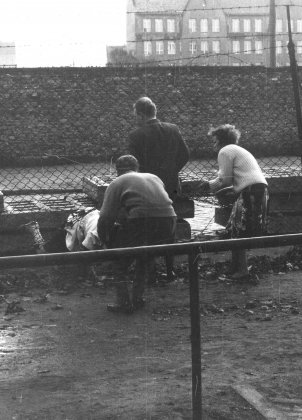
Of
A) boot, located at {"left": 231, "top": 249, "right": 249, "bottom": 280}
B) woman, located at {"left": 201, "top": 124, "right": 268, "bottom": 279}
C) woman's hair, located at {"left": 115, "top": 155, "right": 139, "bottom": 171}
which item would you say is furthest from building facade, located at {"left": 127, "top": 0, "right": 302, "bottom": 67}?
woman's hair, located at {"left": 115, "top": 155, "right": 139, "bottom": 171}

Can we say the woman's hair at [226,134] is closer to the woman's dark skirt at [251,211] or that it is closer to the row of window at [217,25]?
the woman's dark skirt at [251,211]

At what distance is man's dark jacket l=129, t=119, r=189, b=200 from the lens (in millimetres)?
8320

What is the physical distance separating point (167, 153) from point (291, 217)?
8.86ft

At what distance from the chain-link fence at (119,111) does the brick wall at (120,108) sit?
0.10 feet

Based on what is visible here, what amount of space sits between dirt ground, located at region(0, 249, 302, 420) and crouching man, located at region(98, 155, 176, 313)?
60cm

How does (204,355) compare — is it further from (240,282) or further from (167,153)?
(167,153)

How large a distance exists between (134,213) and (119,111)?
60.2 feet

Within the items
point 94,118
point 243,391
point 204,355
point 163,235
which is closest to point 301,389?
point 243,391

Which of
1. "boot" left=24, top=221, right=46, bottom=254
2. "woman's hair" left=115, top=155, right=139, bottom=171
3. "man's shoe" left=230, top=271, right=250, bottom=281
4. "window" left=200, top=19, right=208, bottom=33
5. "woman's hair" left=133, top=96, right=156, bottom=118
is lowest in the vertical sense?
"man's shoe" left=230, top=271, right=250, bottom=281

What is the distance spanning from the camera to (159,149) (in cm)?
840

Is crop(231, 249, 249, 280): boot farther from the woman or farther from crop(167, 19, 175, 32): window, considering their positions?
crop(167, 19, 175, 32): window

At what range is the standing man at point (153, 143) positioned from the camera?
8312 millimetres

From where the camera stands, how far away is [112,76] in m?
25.5

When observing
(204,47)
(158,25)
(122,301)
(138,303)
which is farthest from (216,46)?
(122,301)
